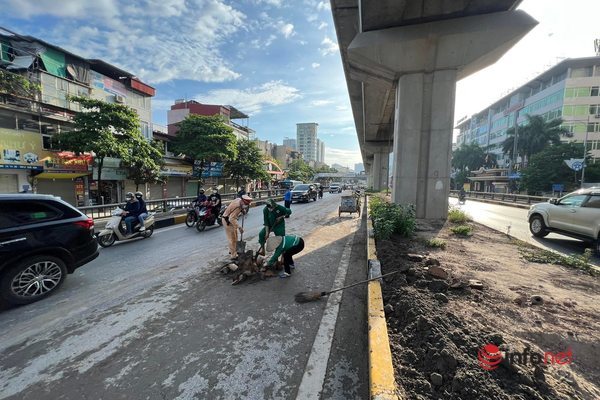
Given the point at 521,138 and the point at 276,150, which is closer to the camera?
the point at 521,138

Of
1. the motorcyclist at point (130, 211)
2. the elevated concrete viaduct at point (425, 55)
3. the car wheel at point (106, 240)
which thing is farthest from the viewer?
the elevated concrete viaduct at point (425, 55)

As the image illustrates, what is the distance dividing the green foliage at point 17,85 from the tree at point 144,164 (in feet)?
21.4

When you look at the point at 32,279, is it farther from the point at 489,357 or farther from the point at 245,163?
the point at 245,163

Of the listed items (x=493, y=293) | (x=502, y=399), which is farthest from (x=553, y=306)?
(x=502, y=399)

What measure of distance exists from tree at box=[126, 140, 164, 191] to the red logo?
19.1 metres

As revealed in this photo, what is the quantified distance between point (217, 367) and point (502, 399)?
2289mm

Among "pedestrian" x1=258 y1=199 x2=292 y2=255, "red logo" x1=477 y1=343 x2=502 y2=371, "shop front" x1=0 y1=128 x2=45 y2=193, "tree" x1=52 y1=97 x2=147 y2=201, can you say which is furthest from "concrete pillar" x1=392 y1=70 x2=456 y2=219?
"shop front" x1=0 y1=128 x2=45 y2=193

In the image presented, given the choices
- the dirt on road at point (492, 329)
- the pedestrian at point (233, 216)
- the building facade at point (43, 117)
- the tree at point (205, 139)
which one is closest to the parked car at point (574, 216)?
the dirt on road at point (492, 329)

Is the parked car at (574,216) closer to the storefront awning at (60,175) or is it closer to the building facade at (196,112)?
the storefront awning at (60,175)

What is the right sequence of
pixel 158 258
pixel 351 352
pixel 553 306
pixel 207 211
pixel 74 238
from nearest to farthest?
pixel 351 352, pixel 553 306, pixel 74 238, pixel 158 258, pixel 207 211

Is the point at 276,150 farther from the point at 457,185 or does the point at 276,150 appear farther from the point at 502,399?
the point at 502,399

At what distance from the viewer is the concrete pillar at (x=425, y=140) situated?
10.1 meters

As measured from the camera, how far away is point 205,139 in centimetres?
2411

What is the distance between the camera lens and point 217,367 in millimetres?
2492
